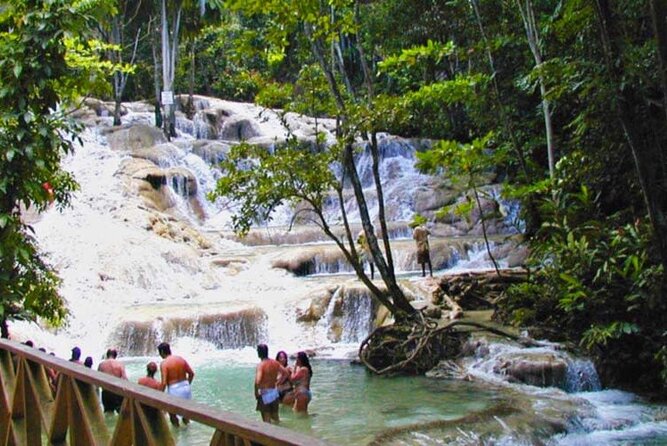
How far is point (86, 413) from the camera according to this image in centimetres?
310

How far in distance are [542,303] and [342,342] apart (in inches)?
164

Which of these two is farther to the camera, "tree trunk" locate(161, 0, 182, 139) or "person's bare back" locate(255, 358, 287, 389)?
"tree trunk" locate(161, 0, 182, 139)

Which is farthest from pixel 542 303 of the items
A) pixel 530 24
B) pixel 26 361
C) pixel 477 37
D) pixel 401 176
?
pixel 401 176

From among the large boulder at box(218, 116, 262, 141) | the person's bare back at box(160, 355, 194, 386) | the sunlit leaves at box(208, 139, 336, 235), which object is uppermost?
the large boulder at box(218, 116, 262, 141)

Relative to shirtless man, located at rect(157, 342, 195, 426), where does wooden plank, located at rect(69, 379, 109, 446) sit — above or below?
above

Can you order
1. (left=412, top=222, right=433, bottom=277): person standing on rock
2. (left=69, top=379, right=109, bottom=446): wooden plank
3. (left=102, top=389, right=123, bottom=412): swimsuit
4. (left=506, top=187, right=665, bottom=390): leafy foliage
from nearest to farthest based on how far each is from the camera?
(left=69, top=379, right=109, bottom=446): wooden plank < (left=102, top=389, right=123, bottom=412): swimsuit < (left=506, top=187, right=665, bottom=390): leafy foliage < (left=412, top=222, right=433, bottom=277): person standing on rock

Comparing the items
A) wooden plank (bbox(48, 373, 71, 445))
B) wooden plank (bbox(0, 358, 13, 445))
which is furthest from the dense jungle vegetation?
wooden plank (bbox(48, 373, 71, 445))

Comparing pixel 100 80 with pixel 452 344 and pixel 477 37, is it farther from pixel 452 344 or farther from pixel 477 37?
pixel 477 37

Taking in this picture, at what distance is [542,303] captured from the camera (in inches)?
460

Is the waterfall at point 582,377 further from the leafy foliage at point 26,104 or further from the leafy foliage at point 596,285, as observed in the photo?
the leafy foliage at point 26,104

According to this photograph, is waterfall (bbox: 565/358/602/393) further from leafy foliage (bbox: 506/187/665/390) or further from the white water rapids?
leafy foliage (bbox: 506/187/665/390)

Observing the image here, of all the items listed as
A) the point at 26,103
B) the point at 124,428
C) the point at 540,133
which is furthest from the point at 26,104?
the point at 540,133

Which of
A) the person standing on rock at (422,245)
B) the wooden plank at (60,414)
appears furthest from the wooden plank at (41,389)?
the person standing on rock at (422,245)

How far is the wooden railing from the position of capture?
2111mm
